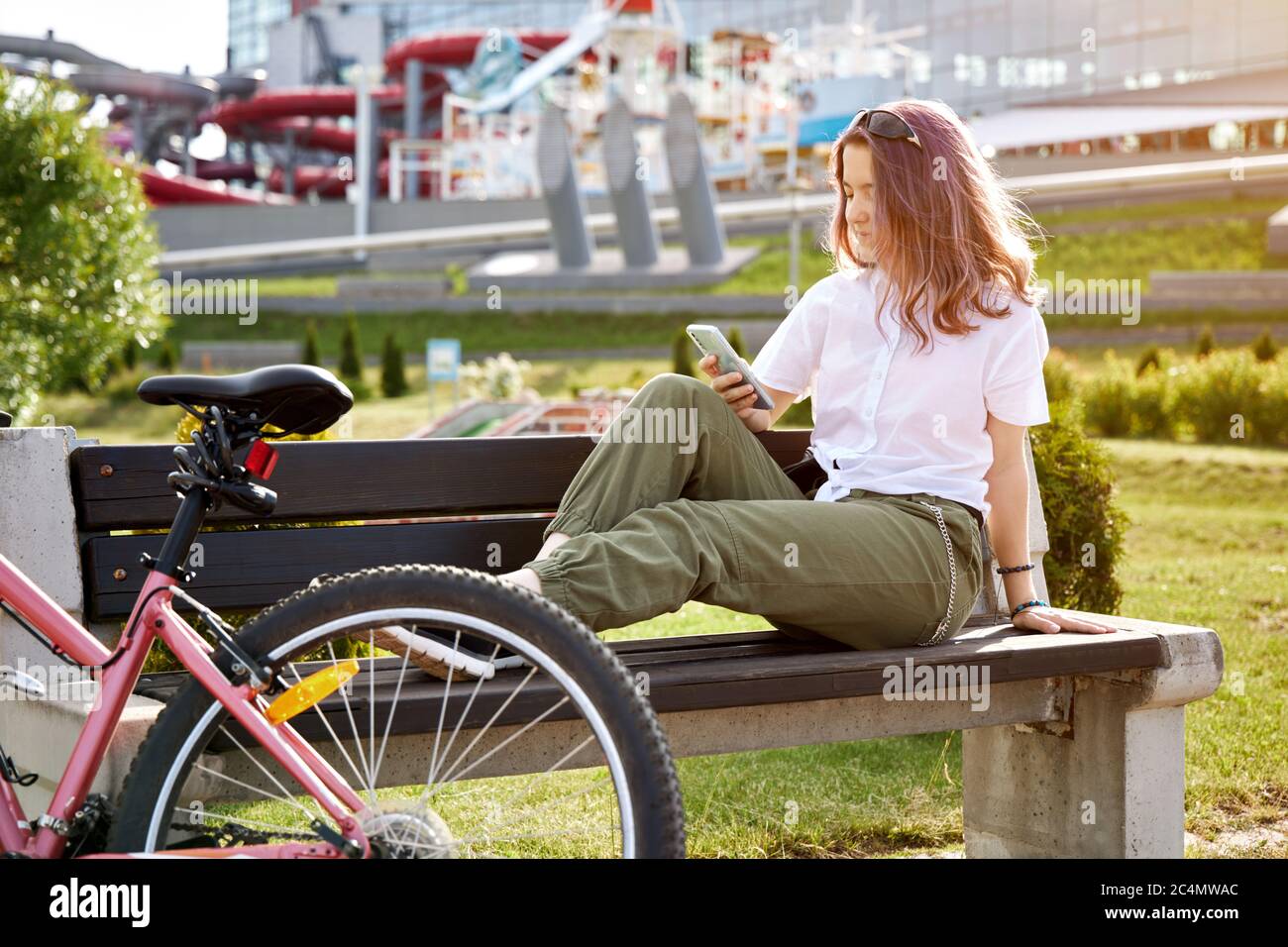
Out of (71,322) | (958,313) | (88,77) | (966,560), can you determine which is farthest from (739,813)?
(88,77)

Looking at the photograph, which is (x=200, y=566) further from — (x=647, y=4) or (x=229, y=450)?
(x=647, y=4)

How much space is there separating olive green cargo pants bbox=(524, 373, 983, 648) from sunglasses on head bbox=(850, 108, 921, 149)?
27.0 inches

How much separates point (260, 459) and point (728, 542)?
33.8 inches

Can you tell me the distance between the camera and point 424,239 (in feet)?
80.7

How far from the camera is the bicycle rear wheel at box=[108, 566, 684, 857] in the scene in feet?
6.29

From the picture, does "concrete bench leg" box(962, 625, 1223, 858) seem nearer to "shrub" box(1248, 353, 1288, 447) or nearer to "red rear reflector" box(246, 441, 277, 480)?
"red rear reflector" box(246, 441, 277, 480)

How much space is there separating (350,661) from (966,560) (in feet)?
4.50

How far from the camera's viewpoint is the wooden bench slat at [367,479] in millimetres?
2809

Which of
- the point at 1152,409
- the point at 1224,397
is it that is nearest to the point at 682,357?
the point at 1152,409

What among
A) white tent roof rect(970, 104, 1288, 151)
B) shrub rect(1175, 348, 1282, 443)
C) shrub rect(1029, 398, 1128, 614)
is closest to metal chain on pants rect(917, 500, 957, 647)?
shrub rect(1029, 398, 1128, 614)

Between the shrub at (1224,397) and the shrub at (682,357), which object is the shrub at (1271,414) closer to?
the shrub at (1224,397)

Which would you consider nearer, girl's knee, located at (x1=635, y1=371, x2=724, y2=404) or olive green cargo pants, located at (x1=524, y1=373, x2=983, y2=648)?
olive green cargo pants, located at (x1=524, y1=373, x2=983, y2=648)

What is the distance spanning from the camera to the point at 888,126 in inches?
116
